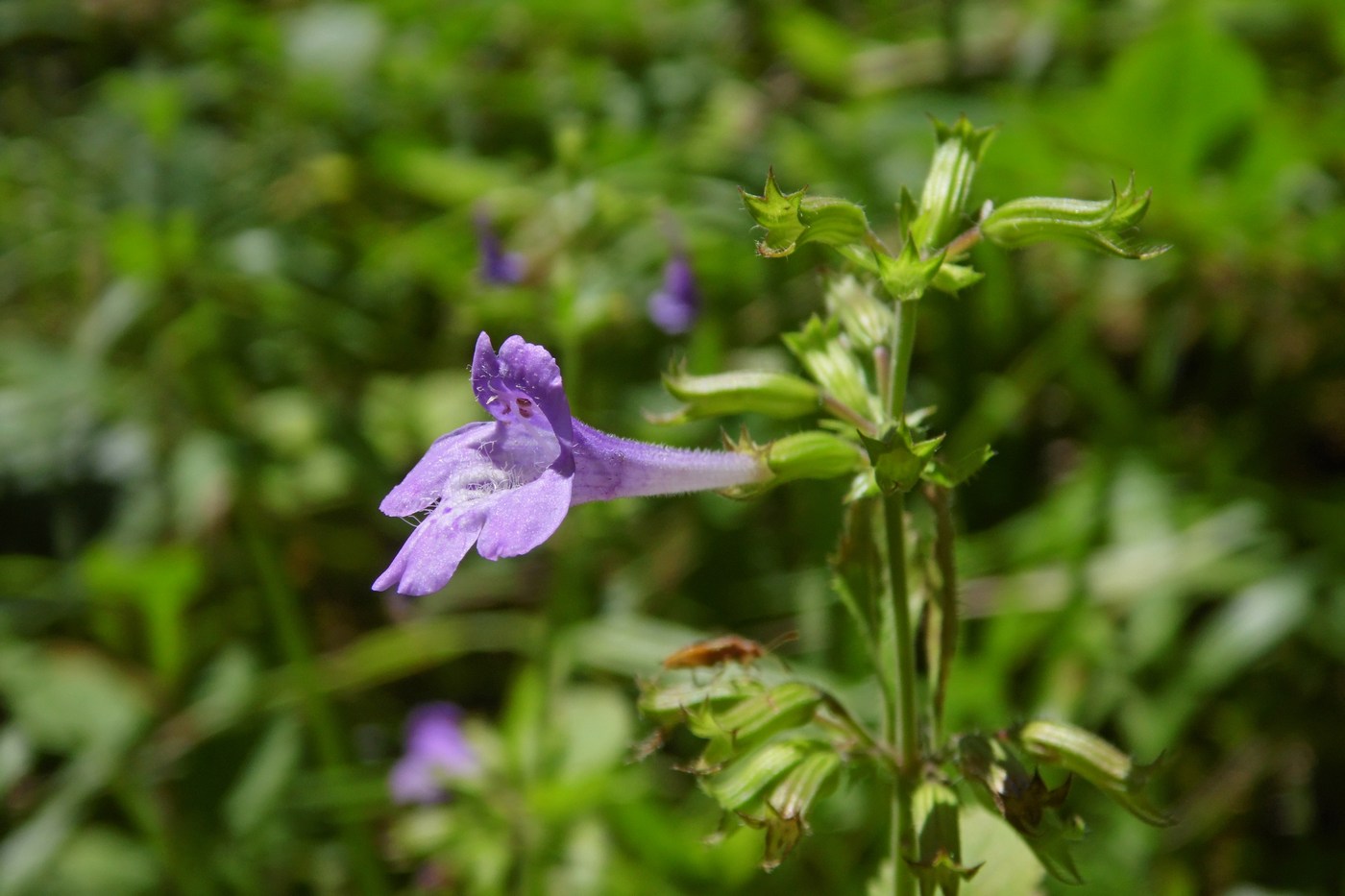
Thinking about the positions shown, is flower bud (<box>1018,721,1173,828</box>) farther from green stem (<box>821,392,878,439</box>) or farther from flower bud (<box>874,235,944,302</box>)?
flower bud (<box>874,235,944,302</box>)

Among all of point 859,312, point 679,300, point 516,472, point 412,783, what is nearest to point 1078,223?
point 859,312

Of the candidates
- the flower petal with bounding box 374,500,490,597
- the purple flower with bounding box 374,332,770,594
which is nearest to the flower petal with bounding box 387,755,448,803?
the purple flower with bounding box 374,332,770,594

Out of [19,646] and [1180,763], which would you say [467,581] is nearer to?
[19,646]

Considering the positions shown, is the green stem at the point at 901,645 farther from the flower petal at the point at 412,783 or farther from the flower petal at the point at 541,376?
the flower petal at the point at 412,783

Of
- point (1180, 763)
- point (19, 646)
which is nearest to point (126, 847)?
point (19, 646)

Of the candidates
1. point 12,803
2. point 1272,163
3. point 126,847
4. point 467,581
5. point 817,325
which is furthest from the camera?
point 467,581

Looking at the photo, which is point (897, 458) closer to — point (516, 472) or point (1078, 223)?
point (1078, 223)

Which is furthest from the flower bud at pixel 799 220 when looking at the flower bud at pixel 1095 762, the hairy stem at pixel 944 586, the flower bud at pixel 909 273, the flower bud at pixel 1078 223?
the flower bud at pixel 1095 762
